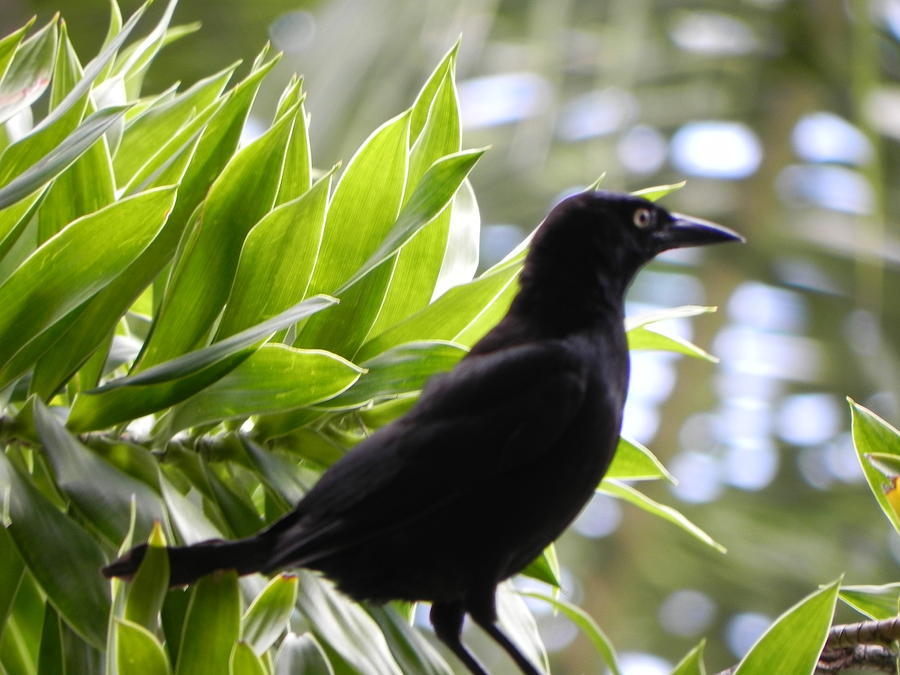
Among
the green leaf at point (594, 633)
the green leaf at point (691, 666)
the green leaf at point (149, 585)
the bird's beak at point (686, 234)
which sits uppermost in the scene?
the green leaf at point (149, 585)

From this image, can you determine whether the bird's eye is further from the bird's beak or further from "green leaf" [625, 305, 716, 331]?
"green leaf" [625, 305, 716, 331]

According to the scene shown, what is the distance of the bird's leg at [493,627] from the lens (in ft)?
4.40

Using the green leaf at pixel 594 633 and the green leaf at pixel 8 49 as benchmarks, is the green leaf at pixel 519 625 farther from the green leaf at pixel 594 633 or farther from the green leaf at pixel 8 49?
the green leaf at pixel 8 49

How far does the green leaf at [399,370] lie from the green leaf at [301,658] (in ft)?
0.93

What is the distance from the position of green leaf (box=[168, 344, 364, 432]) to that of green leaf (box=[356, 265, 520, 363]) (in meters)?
0.22

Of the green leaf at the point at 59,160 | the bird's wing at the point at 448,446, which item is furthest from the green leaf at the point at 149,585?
the green leaf at the point at 59,160

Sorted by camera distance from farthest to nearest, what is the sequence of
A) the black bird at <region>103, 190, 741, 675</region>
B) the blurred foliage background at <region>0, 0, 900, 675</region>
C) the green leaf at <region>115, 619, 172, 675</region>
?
the blurred foliage background at <region>0, 0, 900, 675</region>, the black bird at <region>103, 190, 741, 675</region>, the green leaf at <region>115, 619, 172, 675</region>

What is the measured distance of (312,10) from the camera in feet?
17.7

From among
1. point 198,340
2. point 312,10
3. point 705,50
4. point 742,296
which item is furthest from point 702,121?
point 198,340

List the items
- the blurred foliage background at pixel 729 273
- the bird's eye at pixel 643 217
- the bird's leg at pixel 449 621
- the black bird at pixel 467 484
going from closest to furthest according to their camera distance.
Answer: the black bird at pixel 467 484
the bird's leg at pixel 449 621
the bird's eye at pixel 643 217
the blurred foliage background at pixel 729 273

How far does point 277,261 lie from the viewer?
1403mm

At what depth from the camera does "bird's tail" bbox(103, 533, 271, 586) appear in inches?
44.9

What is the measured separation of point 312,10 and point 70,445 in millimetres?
4466

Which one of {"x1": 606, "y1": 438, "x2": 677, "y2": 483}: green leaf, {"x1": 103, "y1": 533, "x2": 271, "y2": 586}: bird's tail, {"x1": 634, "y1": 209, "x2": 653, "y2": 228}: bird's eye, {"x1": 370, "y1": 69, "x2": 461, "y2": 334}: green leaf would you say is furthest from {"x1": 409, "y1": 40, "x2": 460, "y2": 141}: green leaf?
{"x1": 103, "y1": 533, "x2": 271, "y2": 586}: bird's tail
